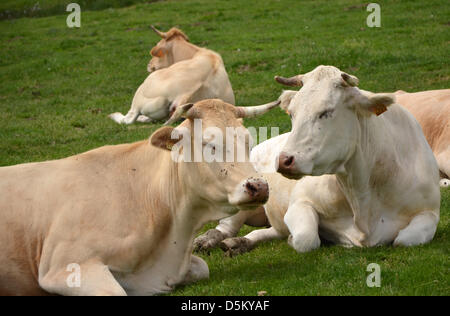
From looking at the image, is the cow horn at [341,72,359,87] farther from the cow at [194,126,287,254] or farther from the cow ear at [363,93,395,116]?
the cow at [194,126,287,254]

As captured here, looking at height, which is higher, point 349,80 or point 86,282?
point 349,80

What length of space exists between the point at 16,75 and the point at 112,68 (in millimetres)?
2936

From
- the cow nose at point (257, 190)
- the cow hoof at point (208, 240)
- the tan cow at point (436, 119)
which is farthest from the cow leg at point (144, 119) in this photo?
the cow nose at point (257, 190)

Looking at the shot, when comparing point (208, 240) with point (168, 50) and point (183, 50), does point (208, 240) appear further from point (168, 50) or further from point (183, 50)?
point (168, 50)

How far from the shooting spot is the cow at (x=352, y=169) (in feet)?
22.3

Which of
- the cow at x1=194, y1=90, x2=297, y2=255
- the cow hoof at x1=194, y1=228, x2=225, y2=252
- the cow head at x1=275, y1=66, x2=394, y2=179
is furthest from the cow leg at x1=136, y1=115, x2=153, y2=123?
the cow head at x1=275, y1=66, x2=394, y2=179

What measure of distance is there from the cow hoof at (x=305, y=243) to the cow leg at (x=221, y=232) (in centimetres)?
106

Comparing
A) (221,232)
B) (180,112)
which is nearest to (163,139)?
(180,112)

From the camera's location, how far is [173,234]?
6602mm

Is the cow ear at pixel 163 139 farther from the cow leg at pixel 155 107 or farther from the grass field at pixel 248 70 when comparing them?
the cow leg at pixel 155 107

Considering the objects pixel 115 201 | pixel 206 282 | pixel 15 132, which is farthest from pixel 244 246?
pixel 15 132

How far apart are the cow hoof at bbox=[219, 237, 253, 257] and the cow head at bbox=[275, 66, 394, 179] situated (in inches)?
60.5

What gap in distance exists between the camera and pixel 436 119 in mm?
11328

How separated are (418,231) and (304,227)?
1.10 meters
